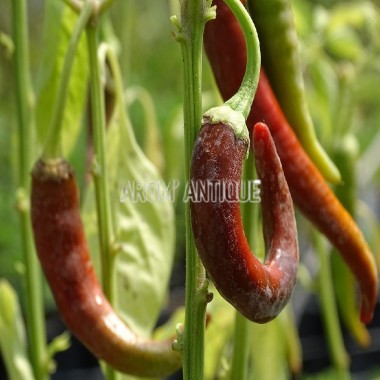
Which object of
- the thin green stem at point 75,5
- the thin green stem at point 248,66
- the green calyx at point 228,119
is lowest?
the green calyx at point 228,119

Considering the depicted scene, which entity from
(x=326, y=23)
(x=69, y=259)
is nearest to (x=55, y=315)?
(x=326, y=23)

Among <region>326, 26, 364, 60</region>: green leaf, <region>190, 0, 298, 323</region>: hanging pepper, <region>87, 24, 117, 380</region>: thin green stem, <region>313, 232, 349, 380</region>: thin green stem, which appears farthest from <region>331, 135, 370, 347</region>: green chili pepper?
<region>190, 0, 298, 323</region>: hanging pepper

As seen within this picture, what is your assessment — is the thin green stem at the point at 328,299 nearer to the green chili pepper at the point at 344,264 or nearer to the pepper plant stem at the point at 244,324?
the green chili pepper at the point at 344,264

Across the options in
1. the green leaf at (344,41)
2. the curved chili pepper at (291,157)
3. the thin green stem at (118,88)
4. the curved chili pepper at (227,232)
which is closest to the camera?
the curved chili pepper at (227,232)

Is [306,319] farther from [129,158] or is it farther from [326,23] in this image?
[129,158]

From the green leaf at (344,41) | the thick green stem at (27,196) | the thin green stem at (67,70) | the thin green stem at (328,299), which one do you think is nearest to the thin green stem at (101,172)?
the thin green stem at (67,70)

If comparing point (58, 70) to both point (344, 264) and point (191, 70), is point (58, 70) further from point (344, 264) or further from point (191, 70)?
point (344, 264)

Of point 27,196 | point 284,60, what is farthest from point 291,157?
point 27,196
